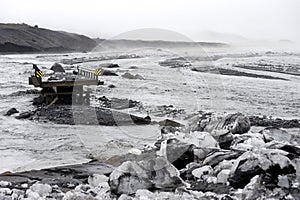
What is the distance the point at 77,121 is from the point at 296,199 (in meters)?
8.06

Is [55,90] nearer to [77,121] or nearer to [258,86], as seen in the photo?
[77,121]

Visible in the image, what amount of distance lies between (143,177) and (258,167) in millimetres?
1581

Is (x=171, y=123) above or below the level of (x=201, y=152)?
→ below

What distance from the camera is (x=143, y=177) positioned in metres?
5.45

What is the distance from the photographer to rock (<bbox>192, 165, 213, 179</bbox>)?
19.9 ft

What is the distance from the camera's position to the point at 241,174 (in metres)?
5.41

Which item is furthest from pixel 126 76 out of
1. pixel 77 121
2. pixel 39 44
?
pixel 39 44

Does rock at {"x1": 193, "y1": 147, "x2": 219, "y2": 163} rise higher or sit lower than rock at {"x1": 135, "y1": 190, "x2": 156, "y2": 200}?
higher

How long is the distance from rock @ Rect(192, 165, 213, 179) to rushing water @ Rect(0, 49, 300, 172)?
2.47 m

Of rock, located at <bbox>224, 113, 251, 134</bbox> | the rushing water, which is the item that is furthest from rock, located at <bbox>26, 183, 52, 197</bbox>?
rock, located at <bbox>224, 113, 251, 134</bbox>

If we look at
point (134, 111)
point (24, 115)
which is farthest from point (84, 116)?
point (24, 115)

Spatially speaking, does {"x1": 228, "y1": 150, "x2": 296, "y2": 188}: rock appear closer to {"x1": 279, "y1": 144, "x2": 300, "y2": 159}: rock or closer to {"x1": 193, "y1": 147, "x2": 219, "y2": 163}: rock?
{"x1": 279, "y1": 144, "x2": 300, "y2": 159}: rock

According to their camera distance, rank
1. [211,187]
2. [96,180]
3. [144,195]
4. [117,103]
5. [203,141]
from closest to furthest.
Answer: [144,195] < [211,187] < [96,180] < [203,141] < [117,103]

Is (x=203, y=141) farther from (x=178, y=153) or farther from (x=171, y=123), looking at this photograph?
(x=171, y=123)
